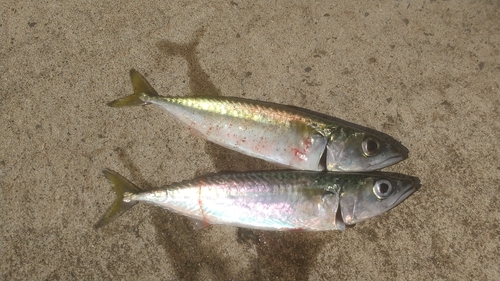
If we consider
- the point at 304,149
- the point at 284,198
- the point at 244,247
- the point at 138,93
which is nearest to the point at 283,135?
the point at 304,149

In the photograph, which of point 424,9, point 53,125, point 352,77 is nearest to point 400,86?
point 352,77

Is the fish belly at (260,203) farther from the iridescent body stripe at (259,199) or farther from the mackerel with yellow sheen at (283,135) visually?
the mackerel with yellow sheen at (283,135)

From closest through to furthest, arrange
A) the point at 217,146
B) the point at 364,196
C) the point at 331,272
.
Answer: the point at 364,196 < the point at 331,272 < the point at 217,146

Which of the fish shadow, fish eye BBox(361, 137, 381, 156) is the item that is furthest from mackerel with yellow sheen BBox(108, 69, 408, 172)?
the fish shadow

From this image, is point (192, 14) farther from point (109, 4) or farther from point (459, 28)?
point (459, 28)

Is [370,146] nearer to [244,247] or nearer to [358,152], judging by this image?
[358,152]

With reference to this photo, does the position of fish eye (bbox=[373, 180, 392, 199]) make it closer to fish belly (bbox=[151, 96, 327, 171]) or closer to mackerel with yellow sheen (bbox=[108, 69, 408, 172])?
mackerel with yellow sheen (bbox=[108, 69, 408, 172])
